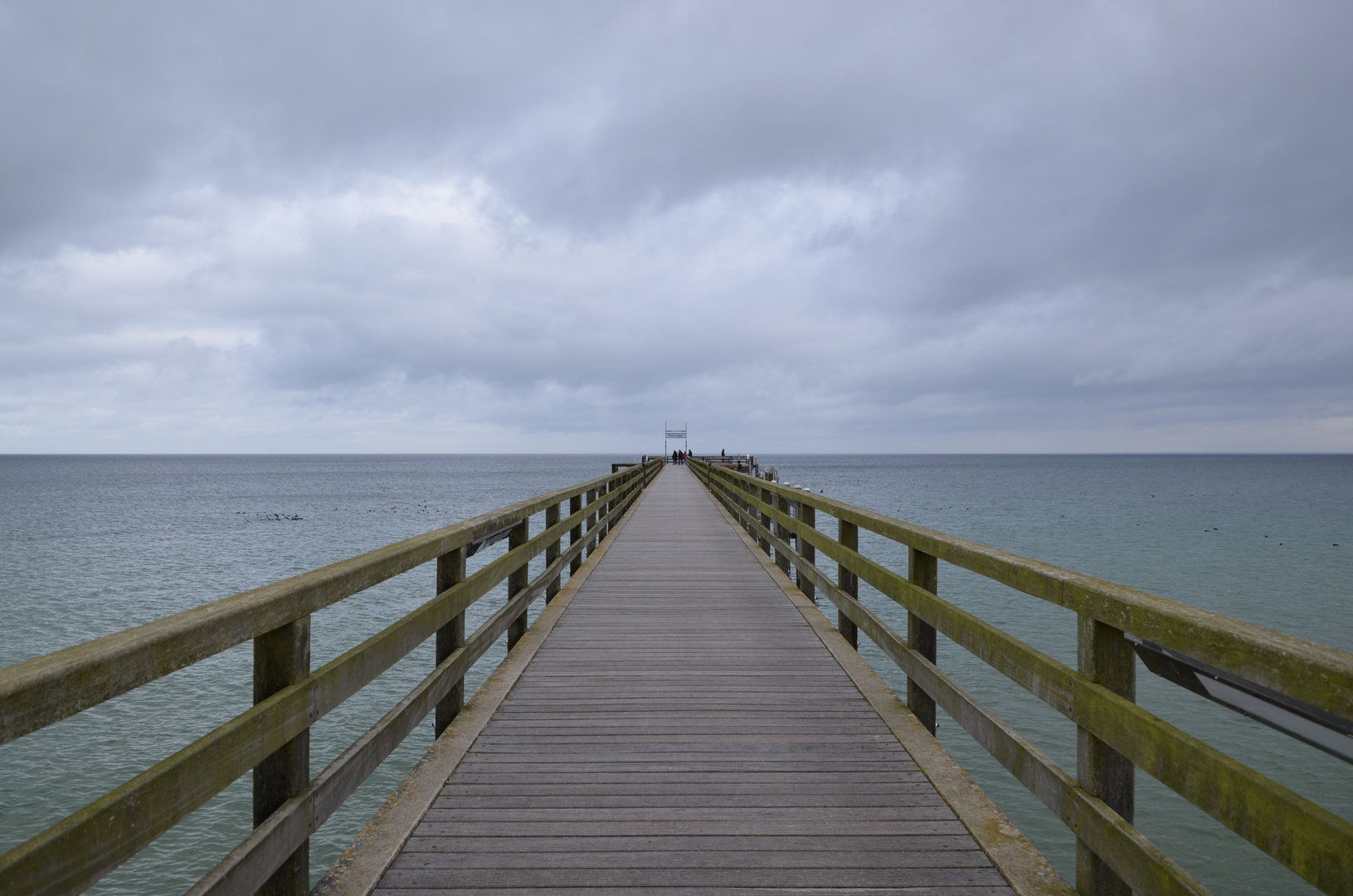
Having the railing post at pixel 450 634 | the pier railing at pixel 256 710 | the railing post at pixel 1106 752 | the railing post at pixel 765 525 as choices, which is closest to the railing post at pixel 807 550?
the railing post at pixel 765 525

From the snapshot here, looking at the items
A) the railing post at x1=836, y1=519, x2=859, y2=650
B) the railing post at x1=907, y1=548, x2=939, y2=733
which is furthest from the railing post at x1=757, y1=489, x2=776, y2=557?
the railing post at x1=907, y1=548, x2=939, y2=733

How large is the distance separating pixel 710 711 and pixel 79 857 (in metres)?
3.48

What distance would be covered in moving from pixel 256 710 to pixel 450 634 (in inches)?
82.6

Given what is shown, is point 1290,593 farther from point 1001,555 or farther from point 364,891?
point 364,891

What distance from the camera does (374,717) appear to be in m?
10.6

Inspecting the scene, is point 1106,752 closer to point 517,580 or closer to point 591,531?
point 517,580

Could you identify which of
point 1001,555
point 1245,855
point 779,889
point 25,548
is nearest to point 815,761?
point 779,889

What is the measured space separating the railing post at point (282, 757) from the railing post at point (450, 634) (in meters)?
1.63

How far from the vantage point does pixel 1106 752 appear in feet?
8.05

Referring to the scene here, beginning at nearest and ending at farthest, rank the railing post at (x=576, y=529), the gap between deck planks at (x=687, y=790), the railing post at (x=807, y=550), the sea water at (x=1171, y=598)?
the gap between deck planks at (x=687, y=790) < the railing post at (x=807, y=550) < the sea water at (x=1171, y=598) < the railing post at (x=576, y=529)

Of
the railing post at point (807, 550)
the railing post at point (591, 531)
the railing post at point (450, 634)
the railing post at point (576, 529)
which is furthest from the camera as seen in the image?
the railing post at point (591, 531)

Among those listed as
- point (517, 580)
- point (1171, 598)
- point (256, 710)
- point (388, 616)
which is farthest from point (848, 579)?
point (1171, 598)

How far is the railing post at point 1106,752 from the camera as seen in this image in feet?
7.97

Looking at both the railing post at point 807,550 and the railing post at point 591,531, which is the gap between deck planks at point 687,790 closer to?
the railing post at point 807,550
